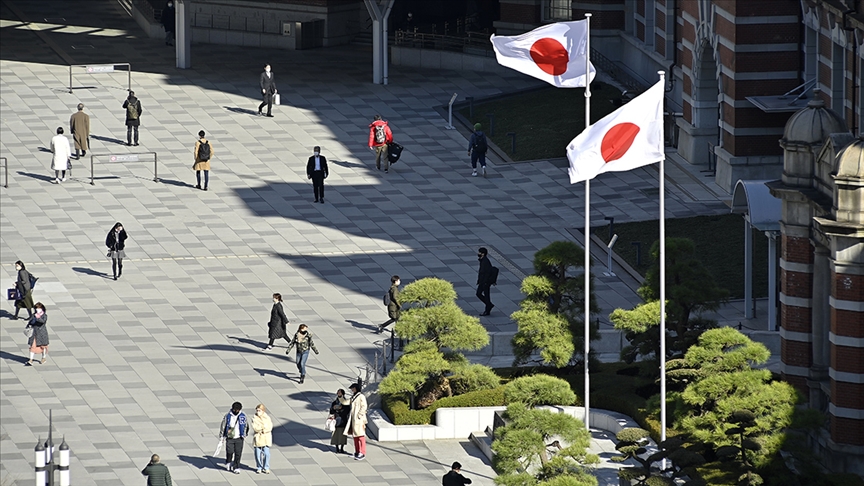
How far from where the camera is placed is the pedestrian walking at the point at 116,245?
42.6m

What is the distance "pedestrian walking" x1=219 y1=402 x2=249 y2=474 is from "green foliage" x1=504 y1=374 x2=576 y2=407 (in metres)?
4.84

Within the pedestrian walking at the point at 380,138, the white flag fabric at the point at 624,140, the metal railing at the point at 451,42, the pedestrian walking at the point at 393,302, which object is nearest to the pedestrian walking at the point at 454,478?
the white flag fabric at the point at 624,140

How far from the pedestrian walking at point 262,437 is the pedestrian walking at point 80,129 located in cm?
2159

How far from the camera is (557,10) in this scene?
2594 inches

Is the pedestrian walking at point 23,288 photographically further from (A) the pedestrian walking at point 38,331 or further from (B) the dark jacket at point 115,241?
(B) the dark jacket at point 115,241

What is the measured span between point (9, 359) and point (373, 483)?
9834 millimetres

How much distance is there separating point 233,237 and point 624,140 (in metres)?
18.0

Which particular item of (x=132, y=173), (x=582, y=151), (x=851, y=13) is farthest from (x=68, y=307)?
(x=851, y=13)

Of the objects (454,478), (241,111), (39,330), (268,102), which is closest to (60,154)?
(268,102)

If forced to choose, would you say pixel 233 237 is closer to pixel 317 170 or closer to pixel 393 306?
pixel 317 170

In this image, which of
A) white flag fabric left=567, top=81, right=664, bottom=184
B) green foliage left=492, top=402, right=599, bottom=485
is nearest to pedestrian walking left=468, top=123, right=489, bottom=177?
white flag fabric left=567, top=81, right=664, bottom=184

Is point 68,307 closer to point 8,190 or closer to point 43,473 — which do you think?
point 8,190

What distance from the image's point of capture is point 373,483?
32188 millimetres

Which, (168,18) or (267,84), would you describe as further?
(168,18)
